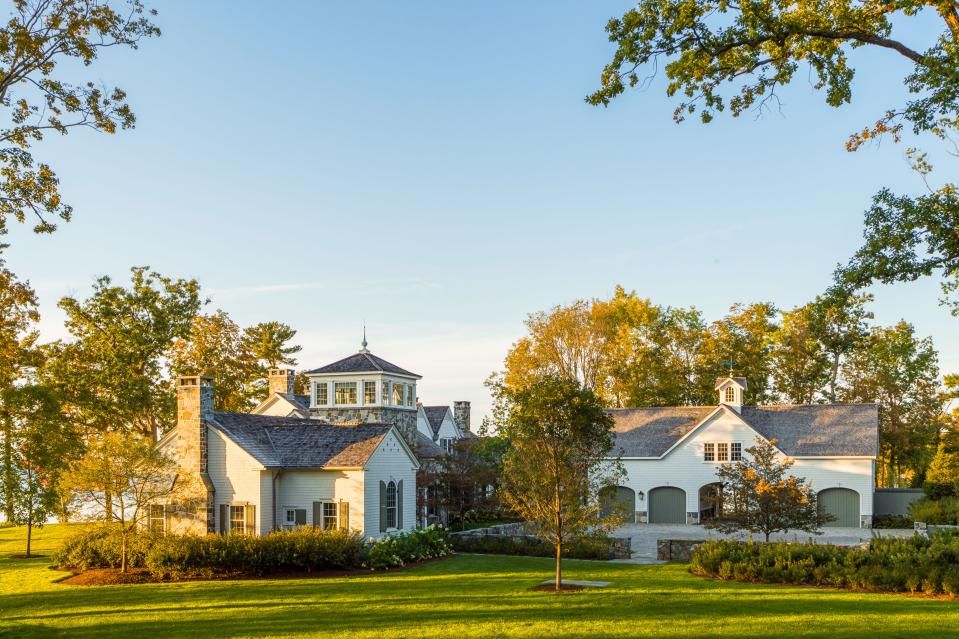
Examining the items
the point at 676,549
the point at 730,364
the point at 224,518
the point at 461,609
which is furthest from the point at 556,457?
the point at 730,364

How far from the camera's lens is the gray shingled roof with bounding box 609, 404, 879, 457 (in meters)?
42.0

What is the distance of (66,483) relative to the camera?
2630cm

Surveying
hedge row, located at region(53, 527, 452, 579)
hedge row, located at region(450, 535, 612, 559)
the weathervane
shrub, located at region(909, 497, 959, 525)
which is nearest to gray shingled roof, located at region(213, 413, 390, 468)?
hedge row, located at region(53, 527, 452, 579)

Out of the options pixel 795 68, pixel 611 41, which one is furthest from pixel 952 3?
pixel 611 41

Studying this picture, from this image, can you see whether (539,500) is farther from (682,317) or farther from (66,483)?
(682,317)

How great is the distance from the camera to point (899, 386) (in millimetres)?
59062

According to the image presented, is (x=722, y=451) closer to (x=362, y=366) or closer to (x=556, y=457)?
(x=362, y=366)

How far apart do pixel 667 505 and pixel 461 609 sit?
91.6ft

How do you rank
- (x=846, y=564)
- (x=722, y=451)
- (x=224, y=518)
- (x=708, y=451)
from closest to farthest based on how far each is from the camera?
(x=846, y=564), (x=224, y=518), (x=722, y=451), (x=708, y=451)

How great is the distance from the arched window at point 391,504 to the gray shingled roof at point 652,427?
17474mm

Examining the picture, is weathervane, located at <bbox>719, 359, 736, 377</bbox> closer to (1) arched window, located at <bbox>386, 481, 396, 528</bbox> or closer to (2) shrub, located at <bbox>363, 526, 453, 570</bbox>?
(2) shrub, located at <bbox>363, 526, 453, 570</bbox>

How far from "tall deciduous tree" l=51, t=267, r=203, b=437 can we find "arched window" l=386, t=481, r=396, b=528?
18.8m

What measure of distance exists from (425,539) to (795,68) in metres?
21.0

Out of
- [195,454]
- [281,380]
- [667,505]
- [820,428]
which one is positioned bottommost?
[667,505]
